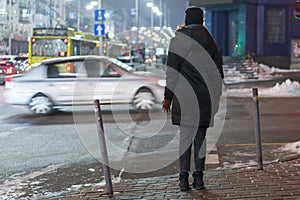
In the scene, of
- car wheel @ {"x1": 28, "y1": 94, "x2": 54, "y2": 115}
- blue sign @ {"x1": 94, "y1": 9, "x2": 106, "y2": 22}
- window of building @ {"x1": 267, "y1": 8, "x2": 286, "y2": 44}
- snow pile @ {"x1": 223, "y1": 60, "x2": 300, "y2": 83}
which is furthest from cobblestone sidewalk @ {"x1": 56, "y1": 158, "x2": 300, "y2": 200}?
window of building @ {"x1": 267, "y1": 8, "x2": 286, "y2": 44}

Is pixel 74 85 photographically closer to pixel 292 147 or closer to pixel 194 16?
pixel 292 147

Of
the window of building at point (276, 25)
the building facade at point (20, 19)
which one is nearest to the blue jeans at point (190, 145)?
the window of building at point (276, 25)

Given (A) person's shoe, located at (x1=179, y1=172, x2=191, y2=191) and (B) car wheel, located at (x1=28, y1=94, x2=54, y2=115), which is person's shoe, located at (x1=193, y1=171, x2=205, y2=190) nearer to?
(A) person's shoe, located at (x1=179, y1=172, x2=191, y2=191)

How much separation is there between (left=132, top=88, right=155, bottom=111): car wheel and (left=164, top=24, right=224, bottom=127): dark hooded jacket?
338 inches

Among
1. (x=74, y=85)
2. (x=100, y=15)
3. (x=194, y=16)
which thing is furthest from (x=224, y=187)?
(x=100, y=15)

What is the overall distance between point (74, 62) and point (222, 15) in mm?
28307

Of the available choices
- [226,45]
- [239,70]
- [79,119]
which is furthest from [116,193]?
[226,45]

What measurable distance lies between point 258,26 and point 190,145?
33.2 m

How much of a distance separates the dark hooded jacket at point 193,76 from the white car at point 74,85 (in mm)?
8524

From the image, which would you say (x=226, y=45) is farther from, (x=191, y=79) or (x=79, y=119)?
(x=191, y=79)

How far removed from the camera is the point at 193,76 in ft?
19.1

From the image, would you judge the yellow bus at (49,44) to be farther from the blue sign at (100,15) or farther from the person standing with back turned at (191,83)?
the person standing with back turned at (191,83)

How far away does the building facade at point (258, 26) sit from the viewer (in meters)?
37.3

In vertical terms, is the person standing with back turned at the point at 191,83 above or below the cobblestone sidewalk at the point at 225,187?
above
